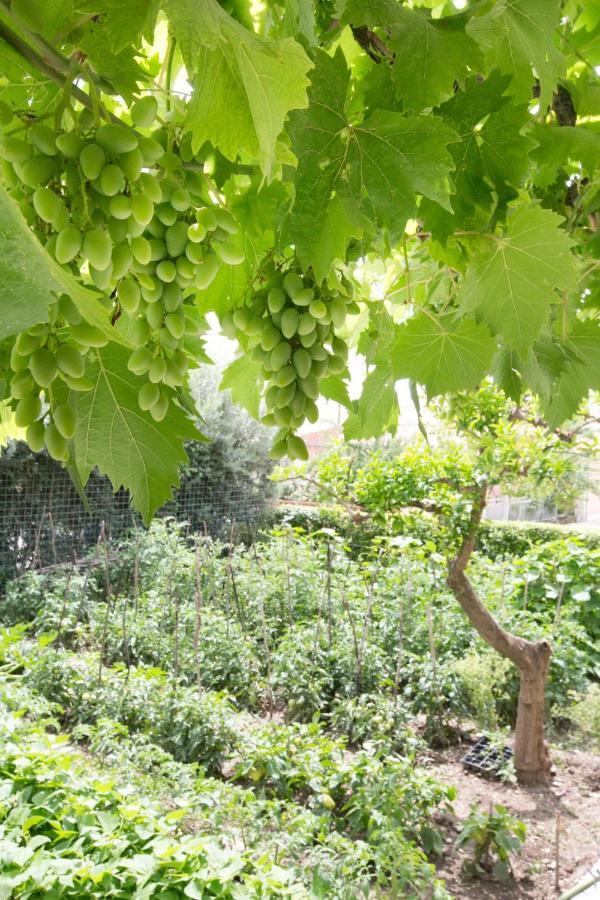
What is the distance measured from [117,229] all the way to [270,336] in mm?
192

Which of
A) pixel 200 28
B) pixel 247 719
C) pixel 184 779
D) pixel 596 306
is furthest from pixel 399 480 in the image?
pixel 200 28

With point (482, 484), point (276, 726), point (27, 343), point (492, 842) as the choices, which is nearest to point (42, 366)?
point (27, 343)

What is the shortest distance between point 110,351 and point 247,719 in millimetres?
4186

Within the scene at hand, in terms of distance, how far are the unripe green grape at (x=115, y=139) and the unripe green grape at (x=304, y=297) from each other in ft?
0.65

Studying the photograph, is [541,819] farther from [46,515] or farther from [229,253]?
[46,515]

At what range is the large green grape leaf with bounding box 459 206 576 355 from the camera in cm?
76

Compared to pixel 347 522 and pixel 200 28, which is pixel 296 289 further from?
pixel 347 522

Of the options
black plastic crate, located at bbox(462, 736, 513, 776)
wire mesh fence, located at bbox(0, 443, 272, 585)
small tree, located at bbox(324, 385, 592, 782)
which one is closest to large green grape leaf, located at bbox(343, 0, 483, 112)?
small tree, located at bbox(324, 385, 592, 782)

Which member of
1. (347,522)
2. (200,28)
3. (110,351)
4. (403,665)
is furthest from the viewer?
(347,522)

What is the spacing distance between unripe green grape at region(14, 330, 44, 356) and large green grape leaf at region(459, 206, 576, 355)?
1.64 ft

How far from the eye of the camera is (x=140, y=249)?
431 millimetres

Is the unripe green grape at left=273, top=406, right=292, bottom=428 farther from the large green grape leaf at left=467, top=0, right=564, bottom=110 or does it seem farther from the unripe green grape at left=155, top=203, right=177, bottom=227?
the large green grape leaf at left=467, top=0, right=564, bottom=110

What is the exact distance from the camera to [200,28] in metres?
0.35

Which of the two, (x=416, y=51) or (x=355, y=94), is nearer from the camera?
(x=416, y=51)
